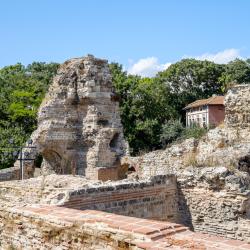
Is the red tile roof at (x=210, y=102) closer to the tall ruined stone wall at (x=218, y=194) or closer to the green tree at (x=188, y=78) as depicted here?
the green tree at (x=188, y=78)

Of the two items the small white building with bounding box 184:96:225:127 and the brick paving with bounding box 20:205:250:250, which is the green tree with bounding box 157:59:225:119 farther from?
the brick paving with bounding box 20:205:250:250

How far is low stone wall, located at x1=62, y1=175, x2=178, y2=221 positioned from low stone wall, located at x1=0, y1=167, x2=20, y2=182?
1057 cm

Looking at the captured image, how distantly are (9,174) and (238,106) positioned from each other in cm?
1009

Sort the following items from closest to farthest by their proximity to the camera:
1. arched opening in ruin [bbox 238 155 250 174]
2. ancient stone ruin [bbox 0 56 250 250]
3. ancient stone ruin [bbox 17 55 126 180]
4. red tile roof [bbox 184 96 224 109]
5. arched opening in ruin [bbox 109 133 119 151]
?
ancient stone ruin [bbox 0 56 250 250]
arched opening in ruin [bbox 238 155 250 174]
ancient stone ruin [bbox 17 55 126 180]
arched opening in ruin [bbox 109 133 119 151]
red tile roof [bbox 184 96 224 109]

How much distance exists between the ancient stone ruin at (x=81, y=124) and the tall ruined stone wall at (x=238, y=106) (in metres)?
5.67

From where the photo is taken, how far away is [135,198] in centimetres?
852

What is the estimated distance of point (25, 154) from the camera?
18953 millimetres

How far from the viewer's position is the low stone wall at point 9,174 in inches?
712

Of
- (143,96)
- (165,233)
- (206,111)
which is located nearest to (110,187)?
(165,233)

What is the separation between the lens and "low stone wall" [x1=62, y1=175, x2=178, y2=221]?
25.2 ft

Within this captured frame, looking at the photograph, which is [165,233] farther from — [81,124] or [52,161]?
[52,161]

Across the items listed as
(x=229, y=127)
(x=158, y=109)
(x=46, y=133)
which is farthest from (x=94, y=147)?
(x=158, y=109)

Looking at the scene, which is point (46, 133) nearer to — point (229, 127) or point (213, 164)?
point (229, 127)

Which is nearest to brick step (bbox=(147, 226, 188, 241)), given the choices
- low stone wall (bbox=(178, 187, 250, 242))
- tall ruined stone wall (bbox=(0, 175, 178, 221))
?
tall ruined stone wall (bbox=(0, 175, 178, 221))
